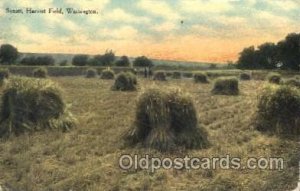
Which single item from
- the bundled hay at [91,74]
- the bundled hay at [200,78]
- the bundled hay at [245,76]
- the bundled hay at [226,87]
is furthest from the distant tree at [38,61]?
the bundled hay at [200,78]

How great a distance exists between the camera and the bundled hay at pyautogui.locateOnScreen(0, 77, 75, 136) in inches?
520

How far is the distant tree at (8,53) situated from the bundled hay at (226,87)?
8.51 metres

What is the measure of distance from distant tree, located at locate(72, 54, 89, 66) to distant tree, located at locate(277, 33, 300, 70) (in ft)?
14.0

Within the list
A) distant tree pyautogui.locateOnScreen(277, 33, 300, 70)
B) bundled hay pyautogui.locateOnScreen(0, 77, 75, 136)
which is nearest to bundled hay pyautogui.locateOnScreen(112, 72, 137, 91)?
bundled hay pyautogui.locateOnScreen(0, 77, 75, 136)

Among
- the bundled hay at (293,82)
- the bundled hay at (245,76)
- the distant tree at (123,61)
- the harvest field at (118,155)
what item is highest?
the distant tree at (123,61)

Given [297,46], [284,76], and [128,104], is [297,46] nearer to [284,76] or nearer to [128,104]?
[284,76]

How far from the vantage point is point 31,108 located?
13.3 metres

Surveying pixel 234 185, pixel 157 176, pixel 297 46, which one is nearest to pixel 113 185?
pixel 157 176

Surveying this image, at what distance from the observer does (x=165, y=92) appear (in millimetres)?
11914

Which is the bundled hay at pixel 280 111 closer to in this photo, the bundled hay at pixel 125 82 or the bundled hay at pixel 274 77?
the bundled hay at pixel 274 77

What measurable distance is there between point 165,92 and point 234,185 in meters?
2.63

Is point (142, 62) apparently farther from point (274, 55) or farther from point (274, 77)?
point (274, 77)

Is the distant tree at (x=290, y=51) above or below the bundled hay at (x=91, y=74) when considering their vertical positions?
above

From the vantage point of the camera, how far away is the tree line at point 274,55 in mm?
12820
